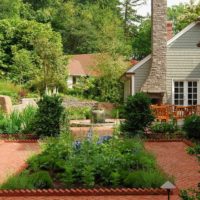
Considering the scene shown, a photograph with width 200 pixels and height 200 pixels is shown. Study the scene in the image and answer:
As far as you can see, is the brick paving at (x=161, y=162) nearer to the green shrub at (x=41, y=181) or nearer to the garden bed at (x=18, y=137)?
the green shrub at (x=41, y=181)

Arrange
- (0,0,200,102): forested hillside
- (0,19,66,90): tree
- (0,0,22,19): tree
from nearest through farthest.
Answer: (0,0,200,102): forested hillside → (0,19,66,90): tree → (0,0,22,19): tree

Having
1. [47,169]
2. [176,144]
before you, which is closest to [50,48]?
[176,144]

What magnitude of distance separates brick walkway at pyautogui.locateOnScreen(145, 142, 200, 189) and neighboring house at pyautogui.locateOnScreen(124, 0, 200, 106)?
34.9ft

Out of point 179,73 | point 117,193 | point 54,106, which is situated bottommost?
point 117,193

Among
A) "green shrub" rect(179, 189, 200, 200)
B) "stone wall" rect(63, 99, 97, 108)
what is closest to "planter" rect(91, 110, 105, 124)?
"stone wall" rect(63, 99, 97, 108)

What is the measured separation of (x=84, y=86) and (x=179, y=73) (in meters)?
12.9

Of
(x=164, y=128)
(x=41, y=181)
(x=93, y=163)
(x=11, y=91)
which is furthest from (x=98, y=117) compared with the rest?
(x=41, y=181)

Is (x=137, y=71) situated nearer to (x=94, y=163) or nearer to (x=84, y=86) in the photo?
(x=84, y=86)

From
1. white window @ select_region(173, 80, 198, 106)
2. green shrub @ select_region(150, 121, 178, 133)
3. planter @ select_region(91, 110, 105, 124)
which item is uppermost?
white window @ select_region(173, 80, 198, 106)

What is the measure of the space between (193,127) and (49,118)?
5.48 meters

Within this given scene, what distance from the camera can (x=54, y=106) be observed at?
1923cm

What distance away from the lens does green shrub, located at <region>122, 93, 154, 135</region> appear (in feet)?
63.2

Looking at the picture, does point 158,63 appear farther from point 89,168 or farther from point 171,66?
point 89,168

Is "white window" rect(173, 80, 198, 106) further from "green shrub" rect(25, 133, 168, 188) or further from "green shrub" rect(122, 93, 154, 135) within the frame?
"green shrub" rect(25, 133, 168, 188)
